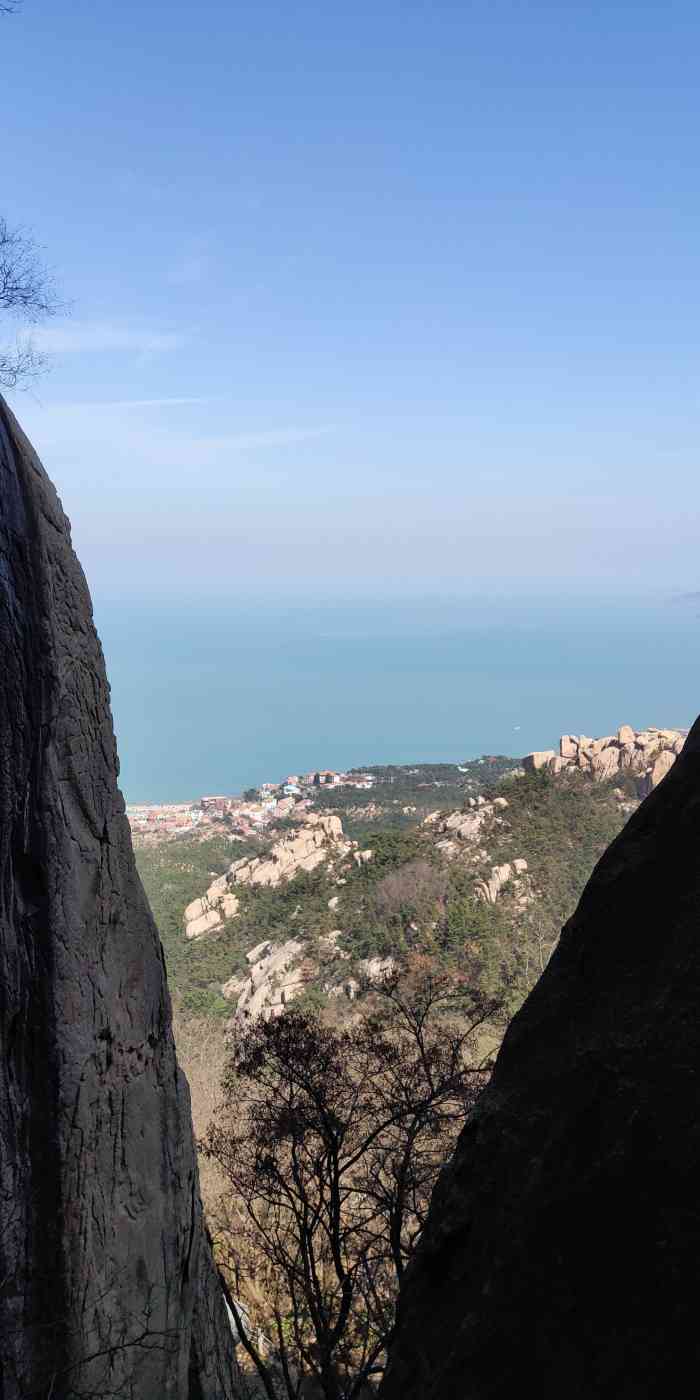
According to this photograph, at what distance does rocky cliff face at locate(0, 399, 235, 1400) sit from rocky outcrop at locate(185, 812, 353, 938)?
86.1 ft

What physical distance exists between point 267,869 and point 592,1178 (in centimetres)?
2970

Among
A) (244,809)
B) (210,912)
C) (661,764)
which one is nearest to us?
(661,764)

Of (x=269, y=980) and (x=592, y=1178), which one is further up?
(x=592, y=1178)

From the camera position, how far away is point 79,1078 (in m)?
5.09

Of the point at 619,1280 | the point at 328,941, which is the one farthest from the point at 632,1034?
the point at 328,941

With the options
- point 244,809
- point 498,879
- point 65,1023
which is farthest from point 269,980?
point 244,809

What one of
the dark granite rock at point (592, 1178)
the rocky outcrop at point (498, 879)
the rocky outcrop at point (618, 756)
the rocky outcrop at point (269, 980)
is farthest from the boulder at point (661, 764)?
the dark granite rock at point (592, 1178)

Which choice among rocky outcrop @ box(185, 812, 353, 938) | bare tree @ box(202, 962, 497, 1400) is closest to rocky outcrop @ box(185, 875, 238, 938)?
rocky outcrop @ box(185, 812, 353, 938)

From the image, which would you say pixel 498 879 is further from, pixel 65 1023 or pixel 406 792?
pixel 65 1023

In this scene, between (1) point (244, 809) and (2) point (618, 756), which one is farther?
(1) point (244, 809)

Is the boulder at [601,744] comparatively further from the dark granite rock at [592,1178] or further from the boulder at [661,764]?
the dark granite rock at [592,1178]

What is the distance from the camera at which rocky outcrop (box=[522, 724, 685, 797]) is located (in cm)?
3091

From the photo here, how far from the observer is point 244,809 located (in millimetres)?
54156

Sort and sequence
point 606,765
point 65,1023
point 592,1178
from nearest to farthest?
1. point 592,1178
2. point 65,1023
3. point 606,765
